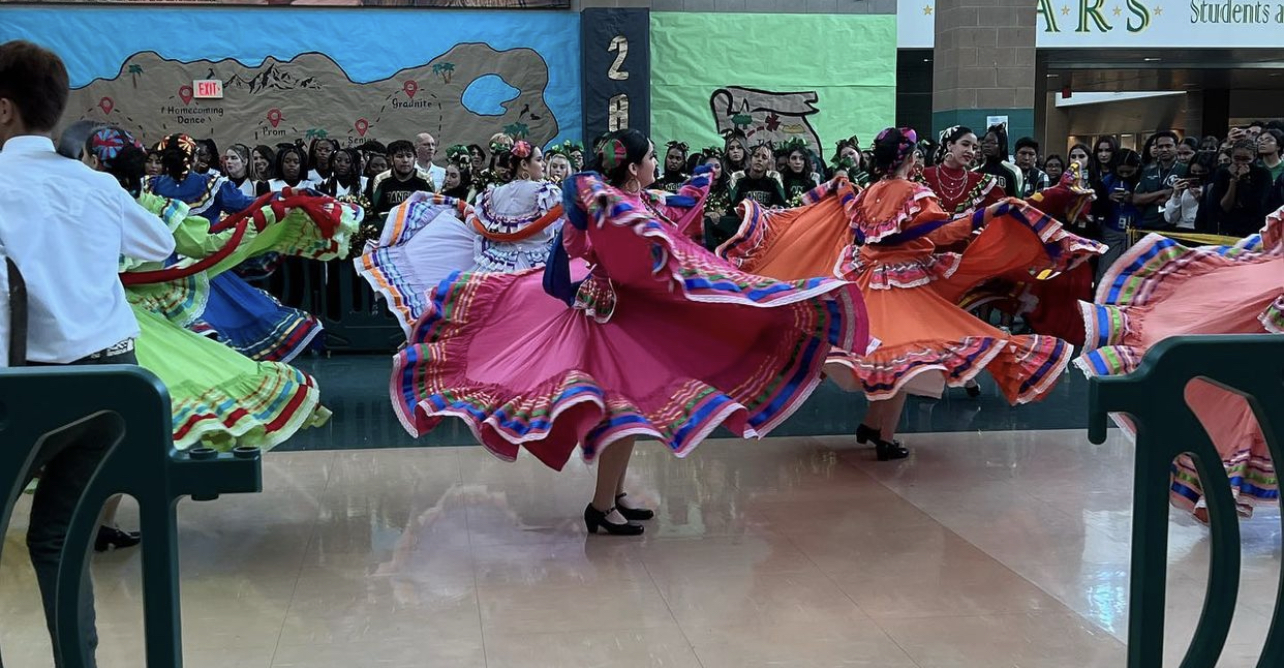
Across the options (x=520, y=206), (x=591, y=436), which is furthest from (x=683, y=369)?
(x=520, y=206)

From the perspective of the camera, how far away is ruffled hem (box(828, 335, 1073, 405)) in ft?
18.5

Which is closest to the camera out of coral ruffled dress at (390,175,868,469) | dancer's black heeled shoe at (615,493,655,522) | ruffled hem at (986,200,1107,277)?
coral ruffled dress at (390,175,868,469)

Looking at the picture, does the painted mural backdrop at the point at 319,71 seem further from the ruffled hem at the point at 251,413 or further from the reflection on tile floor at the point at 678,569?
the ruffled hem at the point at 251,413

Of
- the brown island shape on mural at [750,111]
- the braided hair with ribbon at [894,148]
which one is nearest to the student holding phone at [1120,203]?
the brown island shape on mural at [750,111]

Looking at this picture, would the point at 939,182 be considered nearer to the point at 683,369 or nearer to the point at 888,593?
the point at 683,369

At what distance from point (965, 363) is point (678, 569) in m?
1.90

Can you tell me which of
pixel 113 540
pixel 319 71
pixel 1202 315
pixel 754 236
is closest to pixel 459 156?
pixel 754 236

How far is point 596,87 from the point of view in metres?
14.1

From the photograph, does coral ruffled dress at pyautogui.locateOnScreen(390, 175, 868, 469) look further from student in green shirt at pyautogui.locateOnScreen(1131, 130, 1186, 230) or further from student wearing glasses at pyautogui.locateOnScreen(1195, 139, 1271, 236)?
student in green shirt at pyautogui.locateOnScreen(1131, 130, 1186, 230)

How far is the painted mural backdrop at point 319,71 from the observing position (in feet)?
44.2

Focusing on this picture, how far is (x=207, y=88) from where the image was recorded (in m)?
13.6

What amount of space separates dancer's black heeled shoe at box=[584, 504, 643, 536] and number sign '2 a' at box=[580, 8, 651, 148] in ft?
31.2

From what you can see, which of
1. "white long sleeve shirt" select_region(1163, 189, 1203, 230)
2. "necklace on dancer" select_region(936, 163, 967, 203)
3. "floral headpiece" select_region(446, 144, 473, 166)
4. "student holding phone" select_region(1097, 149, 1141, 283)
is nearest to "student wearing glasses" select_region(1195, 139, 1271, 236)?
"white long sleeve shirt" select_region(1163, 189, 1203, 230)

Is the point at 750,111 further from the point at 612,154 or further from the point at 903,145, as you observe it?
the point at 612,154
